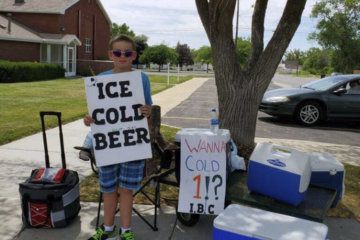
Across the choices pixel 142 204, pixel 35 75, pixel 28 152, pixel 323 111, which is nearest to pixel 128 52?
pixel 142 204

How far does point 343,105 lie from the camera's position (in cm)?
1210

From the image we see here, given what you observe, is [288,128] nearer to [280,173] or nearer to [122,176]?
[280,173]

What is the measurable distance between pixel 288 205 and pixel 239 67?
9.21 ft

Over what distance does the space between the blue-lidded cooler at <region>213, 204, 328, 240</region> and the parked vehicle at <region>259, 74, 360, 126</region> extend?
359 inches

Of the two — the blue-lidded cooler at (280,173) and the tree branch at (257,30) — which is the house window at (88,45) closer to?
the tree branch at (257,30)

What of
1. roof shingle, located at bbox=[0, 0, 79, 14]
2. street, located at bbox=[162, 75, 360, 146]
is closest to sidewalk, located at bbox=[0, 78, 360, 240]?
street, located at bbox=[162, 75, 360, 146]

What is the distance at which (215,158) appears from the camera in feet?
14.0

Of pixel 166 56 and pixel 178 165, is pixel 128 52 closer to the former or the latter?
pixel 178 165

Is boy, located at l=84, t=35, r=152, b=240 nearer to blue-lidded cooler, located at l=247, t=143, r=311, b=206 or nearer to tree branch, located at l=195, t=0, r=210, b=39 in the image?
blue-lidded cooler, located at l=247, t=143, r=311, b=206

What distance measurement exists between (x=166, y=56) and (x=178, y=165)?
6340cm

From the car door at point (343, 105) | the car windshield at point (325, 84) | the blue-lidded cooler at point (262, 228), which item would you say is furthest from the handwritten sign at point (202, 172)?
the car windshield at point (325, 84)

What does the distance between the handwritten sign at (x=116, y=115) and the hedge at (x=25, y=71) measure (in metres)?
21.6

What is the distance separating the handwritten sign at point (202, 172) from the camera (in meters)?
4.26

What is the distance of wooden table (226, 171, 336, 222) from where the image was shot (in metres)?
3.87
